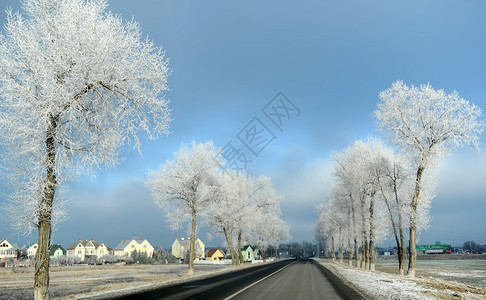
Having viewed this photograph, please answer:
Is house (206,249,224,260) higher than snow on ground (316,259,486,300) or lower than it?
lower

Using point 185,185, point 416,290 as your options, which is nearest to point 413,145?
point 416,290

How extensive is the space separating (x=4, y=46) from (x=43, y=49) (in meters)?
1.21

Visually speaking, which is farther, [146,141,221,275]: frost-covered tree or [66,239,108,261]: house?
[66,239,108,261]: house

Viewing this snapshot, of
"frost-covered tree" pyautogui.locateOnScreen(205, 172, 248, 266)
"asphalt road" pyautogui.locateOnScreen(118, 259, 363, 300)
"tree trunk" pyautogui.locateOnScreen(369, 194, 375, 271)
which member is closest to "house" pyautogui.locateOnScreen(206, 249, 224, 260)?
"frost-covered tree" pyautogui.locateOnScreen(205, 172, 248, 266)

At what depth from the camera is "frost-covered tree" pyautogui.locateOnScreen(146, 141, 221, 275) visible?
32844 millimetres

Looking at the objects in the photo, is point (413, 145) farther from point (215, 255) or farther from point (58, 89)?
point (215, 255)

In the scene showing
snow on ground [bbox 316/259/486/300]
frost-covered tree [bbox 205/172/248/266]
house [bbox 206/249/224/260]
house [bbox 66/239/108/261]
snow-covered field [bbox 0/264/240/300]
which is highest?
frost-covered tree [bbox 205/172/248/266]

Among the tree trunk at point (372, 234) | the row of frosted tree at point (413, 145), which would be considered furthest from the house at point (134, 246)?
the row of frosted tree at point (413, 145)

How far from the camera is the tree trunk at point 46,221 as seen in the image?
11.8 metres

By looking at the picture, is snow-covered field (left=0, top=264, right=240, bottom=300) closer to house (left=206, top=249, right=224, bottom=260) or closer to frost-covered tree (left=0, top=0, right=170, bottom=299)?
frost-covered tree (left=0, top=0, right=170, bottom=299)

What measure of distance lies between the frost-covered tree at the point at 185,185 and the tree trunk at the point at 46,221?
2013 cm

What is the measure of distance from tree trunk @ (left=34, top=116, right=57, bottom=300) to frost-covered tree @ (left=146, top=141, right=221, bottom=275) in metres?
20.1

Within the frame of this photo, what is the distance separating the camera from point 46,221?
12.2 m

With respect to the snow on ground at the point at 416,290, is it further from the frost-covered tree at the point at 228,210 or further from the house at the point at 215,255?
the house at the point at 215,255
